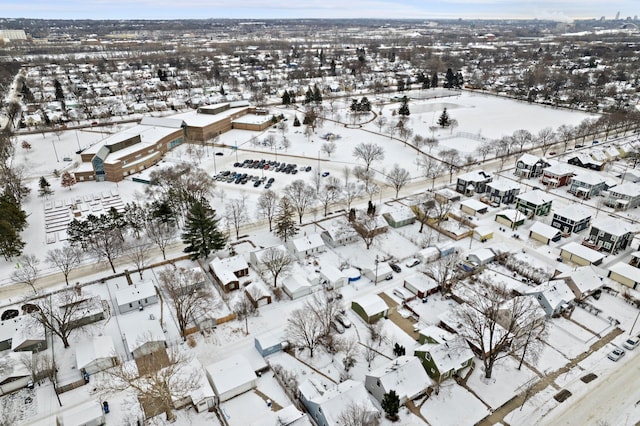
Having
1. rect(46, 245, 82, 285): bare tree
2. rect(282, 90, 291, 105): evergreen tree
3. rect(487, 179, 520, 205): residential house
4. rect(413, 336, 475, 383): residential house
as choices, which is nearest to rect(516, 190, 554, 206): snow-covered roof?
rect(487, 179, 520, 205): residential house

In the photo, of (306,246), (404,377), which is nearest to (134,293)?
(306,246)

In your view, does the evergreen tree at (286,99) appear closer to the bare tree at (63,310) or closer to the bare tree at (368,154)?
the bare tree at (368,154)

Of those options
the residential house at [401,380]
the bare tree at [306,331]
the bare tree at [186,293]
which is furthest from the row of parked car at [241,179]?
the residential house at [401,380]

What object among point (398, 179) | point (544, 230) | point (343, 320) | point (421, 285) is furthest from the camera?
point (398, 179)

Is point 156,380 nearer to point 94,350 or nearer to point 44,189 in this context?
point 94,350

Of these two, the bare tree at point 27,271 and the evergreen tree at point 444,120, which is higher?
A: the evergreen tree at point 444,120

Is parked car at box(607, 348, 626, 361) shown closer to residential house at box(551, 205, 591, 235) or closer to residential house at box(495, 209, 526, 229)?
residential house at box(551, 205, 591, 235)

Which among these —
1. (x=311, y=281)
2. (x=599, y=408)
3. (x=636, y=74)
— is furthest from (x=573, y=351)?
(x=636, y=74)
